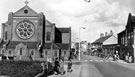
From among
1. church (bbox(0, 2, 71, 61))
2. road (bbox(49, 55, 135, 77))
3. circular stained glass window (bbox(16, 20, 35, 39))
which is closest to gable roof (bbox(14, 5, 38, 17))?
church (bbox(0, 2, 71, 61))

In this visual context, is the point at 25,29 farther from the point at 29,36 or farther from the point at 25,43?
the point at 25,43

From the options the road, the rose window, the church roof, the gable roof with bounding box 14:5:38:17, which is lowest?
the road

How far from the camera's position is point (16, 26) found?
194 feet

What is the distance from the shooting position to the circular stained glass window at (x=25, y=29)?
59.3 meters

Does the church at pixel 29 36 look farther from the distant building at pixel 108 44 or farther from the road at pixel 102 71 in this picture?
the road at pixel 102 71

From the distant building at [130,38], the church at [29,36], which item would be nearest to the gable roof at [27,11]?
the church at [29,36]

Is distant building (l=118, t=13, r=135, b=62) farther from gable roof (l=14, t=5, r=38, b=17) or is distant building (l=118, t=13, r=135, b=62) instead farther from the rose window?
the rose window

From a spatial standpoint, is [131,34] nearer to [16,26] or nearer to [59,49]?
[59,49]

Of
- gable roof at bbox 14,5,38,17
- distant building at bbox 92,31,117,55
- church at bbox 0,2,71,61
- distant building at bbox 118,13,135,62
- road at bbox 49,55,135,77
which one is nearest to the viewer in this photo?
road at bbox 49,55,135,77

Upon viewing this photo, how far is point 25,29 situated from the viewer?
59938mm

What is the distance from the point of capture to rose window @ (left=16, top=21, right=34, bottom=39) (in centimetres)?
5934

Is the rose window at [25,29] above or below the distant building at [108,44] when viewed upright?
above

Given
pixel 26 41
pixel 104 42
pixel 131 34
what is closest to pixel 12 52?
pixel 26 41

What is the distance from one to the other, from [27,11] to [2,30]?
11.6 m
